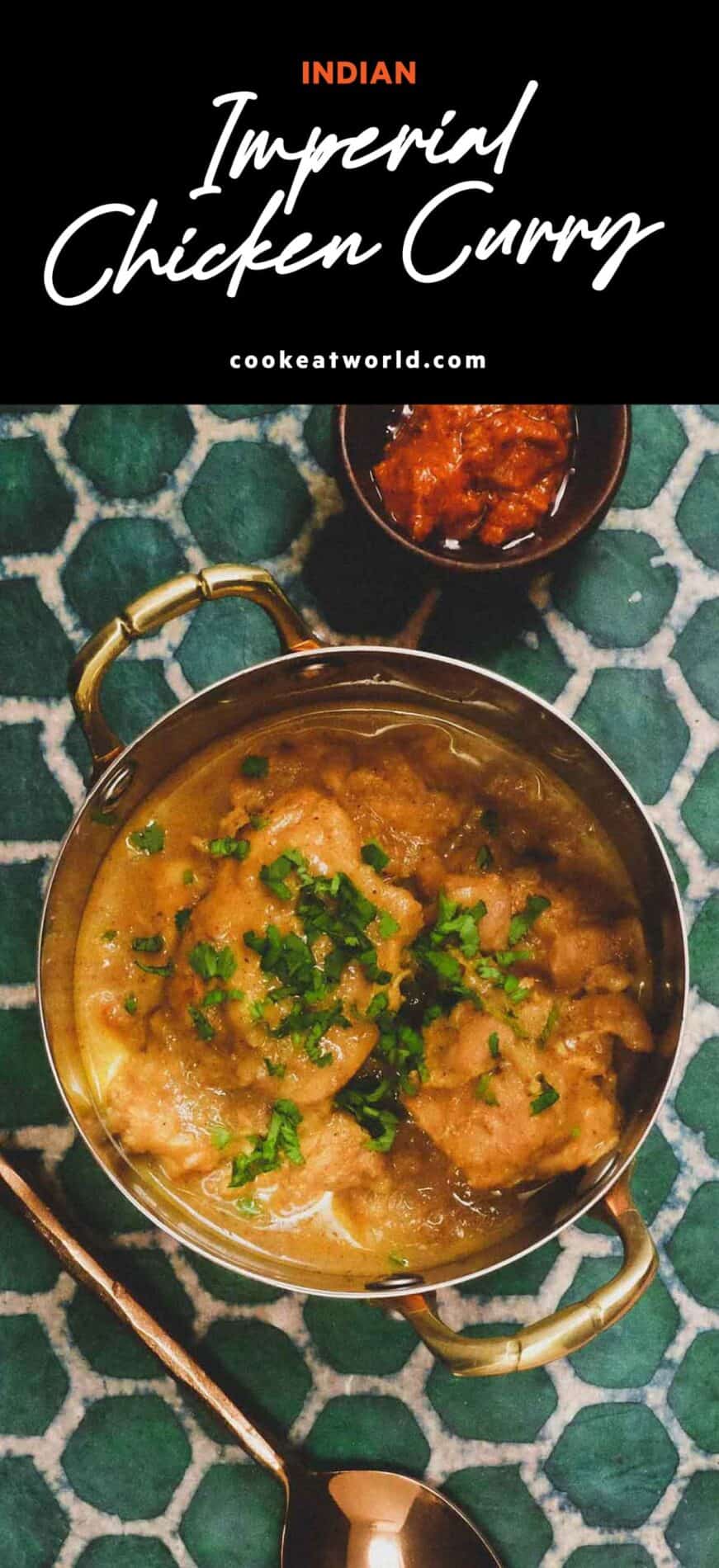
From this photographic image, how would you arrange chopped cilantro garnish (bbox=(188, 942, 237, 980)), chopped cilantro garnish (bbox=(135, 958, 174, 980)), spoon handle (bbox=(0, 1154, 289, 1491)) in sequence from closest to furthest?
chopped cilantro garnish (bbox=(188, 942, 237, 980)) → chopped cilantro garnish (bbox=(135, 958, 174, 980)) → spoon handle (bbox=(0, 1154, 289, 1491))

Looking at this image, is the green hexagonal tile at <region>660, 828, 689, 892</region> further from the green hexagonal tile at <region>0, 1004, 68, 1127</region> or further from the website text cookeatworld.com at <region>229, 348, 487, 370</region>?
the green hexagonal tile at <region>0, 1004, 68, 1127</region>

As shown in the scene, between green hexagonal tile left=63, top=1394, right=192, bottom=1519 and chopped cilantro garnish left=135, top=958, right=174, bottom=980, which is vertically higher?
chopped cilantro garnish left=135, top=958, right=174, bottom=980

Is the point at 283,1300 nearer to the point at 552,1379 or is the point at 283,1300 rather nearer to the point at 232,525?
the point at 552,1379

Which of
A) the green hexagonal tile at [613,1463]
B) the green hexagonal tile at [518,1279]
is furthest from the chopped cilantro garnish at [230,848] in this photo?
the green hexagonal tile at [613,1463]

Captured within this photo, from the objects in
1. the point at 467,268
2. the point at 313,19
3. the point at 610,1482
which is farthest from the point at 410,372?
the point at 610,1482

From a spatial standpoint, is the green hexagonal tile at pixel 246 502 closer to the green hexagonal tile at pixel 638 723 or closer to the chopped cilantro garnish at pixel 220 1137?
the green hexagonal tile at pixel 638 723

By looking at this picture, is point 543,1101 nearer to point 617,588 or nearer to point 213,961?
point 213,961

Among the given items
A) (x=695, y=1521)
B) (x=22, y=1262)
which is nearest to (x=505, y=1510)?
(x=695, y=1521)

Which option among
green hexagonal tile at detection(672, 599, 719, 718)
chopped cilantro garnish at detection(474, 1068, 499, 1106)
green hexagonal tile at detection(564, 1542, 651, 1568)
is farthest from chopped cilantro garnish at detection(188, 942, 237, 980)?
green hexagonal tile at detection(564, 1542, 651, 1568)
